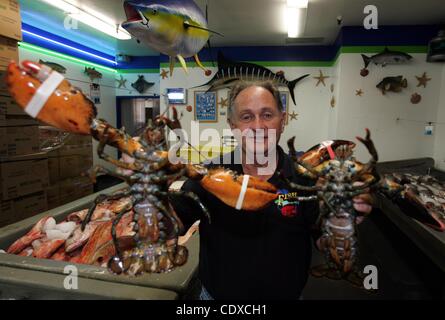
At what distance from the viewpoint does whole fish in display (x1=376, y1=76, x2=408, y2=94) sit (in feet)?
15.4

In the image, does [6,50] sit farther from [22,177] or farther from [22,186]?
[22,186]

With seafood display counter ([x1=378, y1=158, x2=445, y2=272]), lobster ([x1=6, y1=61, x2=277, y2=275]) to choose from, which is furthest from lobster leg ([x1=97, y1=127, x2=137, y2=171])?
seafood display counter ([x1=378, y1=158, x2=445, y2=272])

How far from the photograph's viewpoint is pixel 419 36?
15.7ft

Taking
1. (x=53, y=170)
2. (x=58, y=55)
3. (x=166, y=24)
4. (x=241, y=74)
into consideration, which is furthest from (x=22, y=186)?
(x=241, y=74)

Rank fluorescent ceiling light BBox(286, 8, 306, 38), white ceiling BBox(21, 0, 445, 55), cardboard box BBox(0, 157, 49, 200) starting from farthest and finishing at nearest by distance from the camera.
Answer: fluorescent ceiling light BBox(286, 8, 306, 38) → white ceiling BBox(21, 0, 445, 55) → cardboard box BBox(0, 157, 49, 200)

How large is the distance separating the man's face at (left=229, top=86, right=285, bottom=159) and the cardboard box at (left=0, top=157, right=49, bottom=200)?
351cm

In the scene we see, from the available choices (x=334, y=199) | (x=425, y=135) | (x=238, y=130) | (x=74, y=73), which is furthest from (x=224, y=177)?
(x=74, y=73)

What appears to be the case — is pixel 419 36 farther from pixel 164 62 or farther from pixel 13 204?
pixel 13 204

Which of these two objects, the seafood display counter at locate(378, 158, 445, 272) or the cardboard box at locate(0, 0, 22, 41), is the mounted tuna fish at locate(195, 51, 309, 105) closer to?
the seafood display counter at locate(378, 158, 445, 272)

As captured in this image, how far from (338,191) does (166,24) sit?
5.94 ft

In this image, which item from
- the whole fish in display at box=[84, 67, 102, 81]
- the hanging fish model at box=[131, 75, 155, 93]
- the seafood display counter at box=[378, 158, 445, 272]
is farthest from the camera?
the hanging fish model at box=[131, 75, 155, 93]

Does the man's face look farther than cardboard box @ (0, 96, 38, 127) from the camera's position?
No

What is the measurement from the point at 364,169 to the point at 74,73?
302 inches

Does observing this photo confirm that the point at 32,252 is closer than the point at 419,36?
Yes
